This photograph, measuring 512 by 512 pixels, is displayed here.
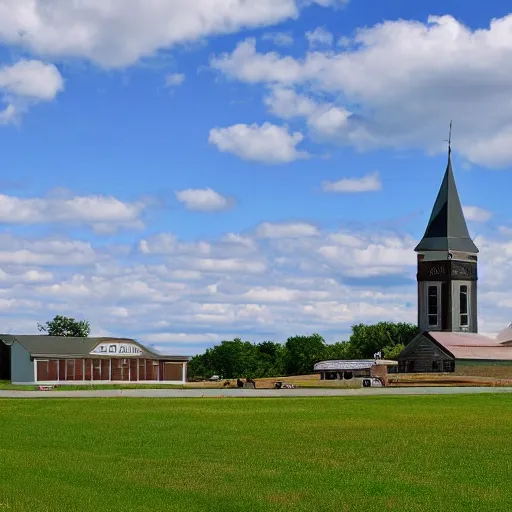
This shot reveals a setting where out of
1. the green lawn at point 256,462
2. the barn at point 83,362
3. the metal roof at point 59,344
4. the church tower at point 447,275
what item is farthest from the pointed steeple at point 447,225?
the green lawn at point 256,462

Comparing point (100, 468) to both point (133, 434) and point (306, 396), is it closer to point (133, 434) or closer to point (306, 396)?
point (133, 434)

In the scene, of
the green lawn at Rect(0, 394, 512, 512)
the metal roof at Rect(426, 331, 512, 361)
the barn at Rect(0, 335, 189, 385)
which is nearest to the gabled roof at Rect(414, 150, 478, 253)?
the metal roof at Rect(426, 331, 512, 361)

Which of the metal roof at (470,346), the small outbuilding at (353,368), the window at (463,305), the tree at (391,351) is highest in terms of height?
the window at (463,305)

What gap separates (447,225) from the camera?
395 feet

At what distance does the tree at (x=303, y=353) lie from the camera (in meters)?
136

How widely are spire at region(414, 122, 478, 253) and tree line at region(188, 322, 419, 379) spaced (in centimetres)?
1790

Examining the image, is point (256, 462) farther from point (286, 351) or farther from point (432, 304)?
point (286, 351)

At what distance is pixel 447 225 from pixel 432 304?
10621mm

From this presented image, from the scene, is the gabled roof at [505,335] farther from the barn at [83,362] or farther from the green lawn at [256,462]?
the green lawn at [256,462]

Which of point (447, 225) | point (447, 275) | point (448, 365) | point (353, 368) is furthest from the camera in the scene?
point (447, 225)

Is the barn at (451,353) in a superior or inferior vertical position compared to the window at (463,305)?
inferior

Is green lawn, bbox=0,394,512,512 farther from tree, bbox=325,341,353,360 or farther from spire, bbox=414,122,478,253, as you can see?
tree, bbox=325,341,353,360

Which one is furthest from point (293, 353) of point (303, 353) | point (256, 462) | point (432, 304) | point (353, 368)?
point (256, 462)

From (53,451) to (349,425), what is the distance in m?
12.4
